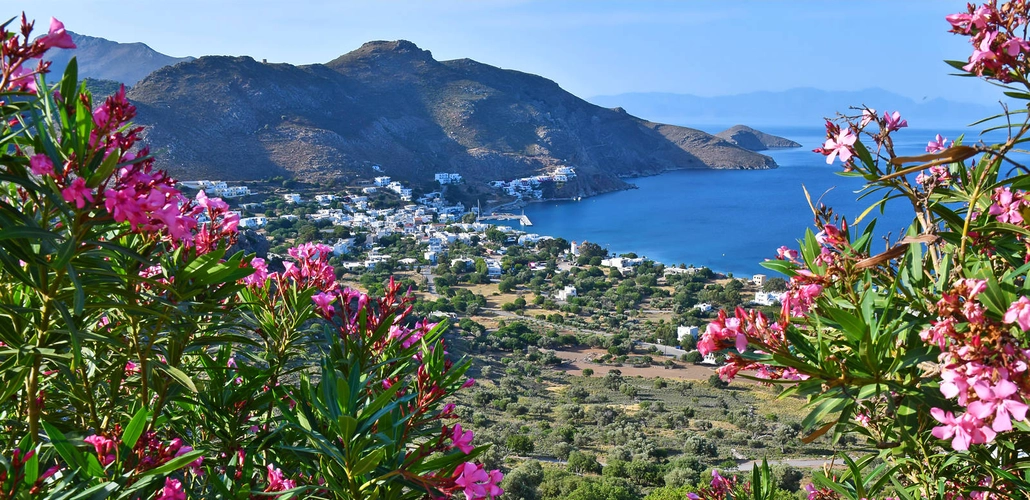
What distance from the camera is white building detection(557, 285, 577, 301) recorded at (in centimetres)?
2657

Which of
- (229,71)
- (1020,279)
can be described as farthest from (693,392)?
(229,71)

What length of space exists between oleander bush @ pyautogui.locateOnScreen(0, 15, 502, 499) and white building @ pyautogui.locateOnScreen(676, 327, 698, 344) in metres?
19.1

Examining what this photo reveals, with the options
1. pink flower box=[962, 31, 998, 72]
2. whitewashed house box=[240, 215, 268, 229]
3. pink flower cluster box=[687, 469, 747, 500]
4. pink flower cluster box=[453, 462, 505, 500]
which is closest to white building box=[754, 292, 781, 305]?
whitewashed house box=[240, 215, 268, 229]

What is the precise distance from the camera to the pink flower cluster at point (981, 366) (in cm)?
75

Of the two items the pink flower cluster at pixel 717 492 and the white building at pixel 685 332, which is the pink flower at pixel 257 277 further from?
the white building at pixel 685 332

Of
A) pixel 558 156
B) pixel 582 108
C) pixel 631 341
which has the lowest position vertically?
pixel 631 341

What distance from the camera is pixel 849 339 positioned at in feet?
3.11

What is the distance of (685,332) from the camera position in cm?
2020

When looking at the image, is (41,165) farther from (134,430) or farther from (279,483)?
(279,483)

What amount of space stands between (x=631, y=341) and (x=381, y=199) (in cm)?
2501

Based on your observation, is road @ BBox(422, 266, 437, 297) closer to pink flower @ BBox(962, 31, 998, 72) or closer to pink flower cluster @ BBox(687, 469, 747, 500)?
pink flower cluster @ BBox(687, 469, 747, 500)

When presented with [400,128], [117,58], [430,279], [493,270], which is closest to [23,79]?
[430,279]

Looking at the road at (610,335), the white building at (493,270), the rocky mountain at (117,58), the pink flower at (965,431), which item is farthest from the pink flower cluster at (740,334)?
the rocky mountain at (117,58)

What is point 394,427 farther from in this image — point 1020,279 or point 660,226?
point 660,226
